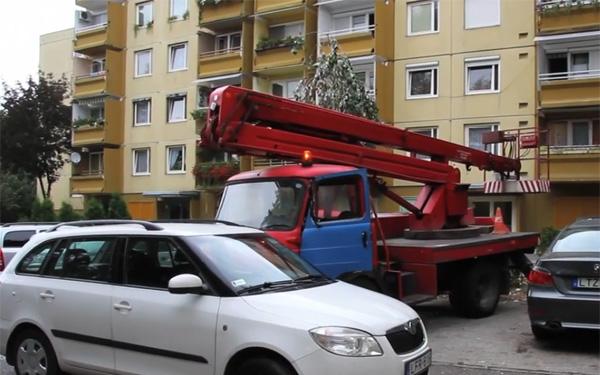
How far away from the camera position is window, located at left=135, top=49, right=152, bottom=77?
113 ft

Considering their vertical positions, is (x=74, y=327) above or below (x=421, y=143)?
below

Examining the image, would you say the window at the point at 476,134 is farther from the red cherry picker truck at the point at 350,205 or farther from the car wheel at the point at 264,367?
the car wheel at the point at 264,367

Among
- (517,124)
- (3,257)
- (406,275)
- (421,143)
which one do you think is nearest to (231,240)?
(406,275)

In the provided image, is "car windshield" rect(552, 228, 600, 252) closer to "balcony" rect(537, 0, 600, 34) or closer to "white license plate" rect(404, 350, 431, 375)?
"white license plate" rect(404, 350, 431, 375)

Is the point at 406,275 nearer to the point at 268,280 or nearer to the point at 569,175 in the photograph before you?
the point at 268,280

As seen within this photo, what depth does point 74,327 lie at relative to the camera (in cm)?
578

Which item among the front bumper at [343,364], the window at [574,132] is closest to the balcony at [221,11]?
the window at [574,132]

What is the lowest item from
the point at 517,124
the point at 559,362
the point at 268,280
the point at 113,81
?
the point at 559,362

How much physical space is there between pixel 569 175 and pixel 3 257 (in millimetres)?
17465

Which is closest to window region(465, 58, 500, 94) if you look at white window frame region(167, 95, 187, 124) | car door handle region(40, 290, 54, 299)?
white window frame region(167, 95, 187, 124)

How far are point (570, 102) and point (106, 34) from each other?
2466cm

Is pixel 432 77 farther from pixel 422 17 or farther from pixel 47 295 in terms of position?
pixel 47 295

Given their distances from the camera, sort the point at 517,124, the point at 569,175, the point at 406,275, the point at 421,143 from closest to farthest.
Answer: the point at 406,275 → the point at 421,143 → the point at 569,175 → the point at 517,124

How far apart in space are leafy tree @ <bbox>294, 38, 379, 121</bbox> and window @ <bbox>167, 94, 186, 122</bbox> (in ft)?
49.5
